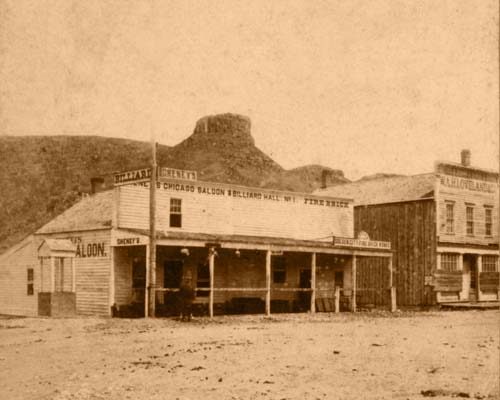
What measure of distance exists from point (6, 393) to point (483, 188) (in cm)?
2916

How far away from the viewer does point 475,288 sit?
112ft

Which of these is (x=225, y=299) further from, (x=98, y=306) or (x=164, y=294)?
(x=98, y=306)

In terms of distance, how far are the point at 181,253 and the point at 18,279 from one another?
6202 millimetres

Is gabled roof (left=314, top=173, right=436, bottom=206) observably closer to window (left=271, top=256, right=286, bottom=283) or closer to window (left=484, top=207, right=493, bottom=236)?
window (left=484, top=207, right=493, bottom=236)

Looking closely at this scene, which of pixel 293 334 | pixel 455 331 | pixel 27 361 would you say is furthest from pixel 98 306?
pixel 27 361

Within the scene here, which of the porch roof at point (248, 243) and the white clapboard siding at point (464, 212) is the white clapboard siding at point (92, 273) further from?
the white clapboard siding at point (464, 212)

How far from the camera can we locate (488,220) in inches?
1372

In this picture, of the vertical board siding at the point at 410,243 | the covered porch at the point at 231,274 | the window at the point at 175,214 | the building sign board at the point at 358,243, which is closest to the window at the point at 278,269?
the covered porch at the point at 231,274

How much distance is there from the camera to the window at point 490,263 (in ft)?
114

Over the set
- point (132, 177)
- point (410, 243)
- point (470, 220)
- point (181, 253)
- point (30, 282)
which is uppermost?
point (132, 177)

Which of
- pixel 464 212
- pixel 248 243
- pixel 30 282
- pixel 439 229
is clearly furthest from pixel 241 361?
pixel 464 212

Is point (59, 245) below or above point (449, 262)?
above

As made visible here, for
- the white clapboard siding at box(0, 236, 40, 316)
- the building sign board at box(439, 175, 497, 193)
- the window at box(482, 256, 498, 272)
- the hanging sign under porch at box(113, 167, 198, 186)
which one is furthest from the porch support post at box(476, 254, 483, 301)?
the white clapboard siding at box(0, 236, 40, 316)

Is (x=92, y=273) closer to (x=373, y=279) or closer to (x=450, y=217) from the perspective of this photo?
(x=373, y=279)
